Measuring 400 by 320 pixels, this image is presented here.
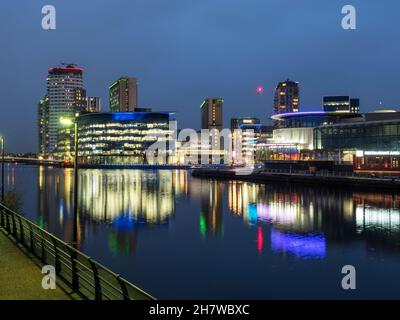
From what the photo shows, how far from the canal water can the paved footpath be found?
6.33 m

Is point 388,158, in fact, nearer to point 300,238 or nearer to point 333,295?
→ point 300,238

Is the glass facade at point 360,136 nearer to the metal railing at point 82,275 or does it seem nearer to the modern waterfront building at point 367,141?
the modern waterfront building at point 367,141

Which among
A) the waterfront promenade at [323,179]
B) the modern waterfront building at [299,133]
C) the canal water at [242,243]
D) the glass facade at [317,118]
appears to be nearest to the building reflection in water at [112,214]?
the canal water at [242,243]

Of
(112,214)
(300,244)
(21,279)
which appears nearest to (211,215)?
(112,214)

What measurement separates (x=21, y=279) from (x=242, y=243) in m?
20.7

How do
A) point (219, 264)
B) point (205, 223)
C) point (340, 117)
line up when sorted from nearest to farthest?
point (219, 264) → point (205, 223) → point (340, 117)

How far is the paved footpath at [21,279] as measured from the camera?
13.3m

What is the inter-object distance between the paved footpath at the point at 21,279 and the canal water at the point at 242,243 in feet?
20.8

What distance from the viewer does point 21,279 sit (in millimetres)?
14938

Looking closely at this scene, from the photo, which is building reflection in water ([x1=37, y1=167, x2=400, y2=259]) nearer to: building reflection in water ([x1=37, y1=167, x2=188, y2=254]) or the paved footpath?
building reflection in water ([x1=37, y1=167, x2=188, y2=254])

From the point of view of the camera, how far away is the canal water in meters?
22.8
